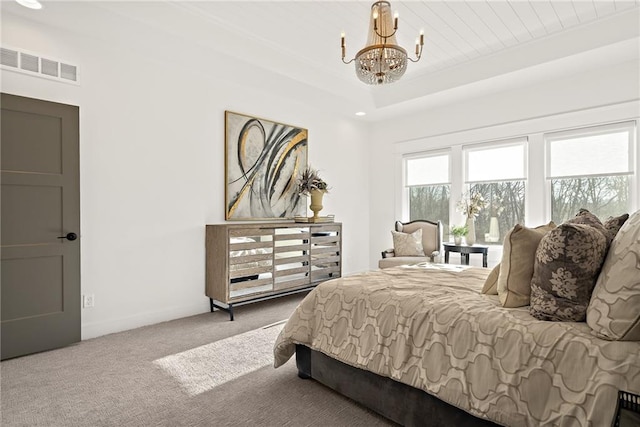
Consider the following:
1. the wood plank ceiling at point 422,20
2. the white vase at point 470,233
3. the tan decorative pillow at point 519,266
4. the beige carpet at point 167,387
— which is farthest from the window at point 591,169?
the beige carpet at point 167,387

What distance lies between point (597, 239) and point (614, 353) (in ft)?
1.57

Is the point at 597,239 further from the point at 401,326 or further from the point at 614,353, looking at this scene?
the point at 401,326

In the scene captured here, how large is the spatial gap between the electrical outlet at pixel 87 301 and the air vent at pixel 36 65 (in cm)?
196

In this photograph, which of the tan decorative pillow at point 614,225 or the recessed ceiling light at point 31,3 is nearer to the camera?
the tan decorative pillow at point 614,225

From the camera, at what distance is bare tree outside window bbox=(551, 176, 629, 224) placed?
13.4 feet

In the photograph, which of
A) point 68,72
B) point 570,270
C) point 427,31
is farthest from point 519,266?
point 68,72

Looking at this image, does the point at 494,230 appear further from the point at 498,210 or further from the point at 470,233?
the point at 470,233

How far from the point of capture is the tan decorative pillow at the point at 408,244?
5.01 m

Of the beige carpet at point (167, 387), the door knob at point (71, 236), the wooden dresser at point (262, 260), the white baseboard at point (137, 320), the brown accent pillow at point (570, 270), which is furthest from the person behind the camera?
the wooden dresser at point (262, 260)

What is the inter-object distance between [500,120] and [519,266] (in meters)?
3.76

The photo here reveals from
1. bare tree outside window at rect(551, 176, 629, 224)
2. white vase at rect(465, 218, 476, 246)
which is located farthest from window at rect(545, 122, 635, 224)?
white vase at rect(465, 218, 476, 246)

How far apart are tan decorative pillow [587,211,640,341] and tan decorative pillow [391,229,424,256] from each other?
3.54 m

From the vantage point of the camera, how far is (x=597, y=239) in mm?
1506

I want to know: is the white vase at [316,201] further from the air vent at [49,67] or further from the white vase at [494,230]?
the air vent at [49,67]
